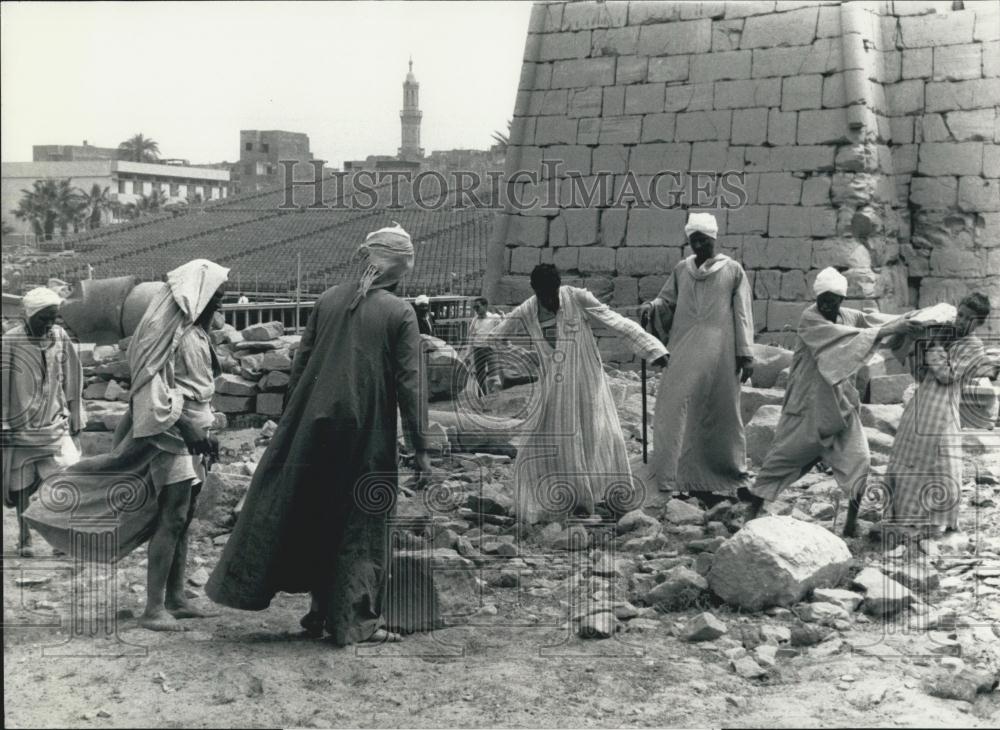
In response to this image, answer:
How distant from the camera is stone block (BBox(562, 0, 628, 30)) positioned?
11.8 metres

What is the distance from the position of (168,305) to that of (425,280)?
1121cm

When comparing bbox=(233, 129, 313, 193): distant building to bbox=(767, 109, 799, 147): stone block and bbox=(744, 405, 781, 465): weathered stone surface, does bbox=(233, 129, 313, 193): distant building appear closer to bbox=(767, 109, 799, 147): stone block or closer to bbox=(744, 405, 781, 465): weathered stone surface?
bbox=(767, 109, 799, 147): stone block

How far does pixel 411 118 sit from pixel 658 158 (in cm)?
976

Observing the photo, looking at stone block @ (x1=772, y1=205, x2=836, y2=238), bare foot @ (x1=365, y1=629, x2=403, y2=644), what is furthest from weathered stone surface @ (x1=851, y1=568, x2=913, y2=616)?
stone block @ (x1=772, y1=205, x2=836, y2=238)

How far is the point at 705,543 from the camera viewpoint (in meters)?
6.32

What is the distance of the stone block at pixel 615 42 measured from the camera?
11695mm

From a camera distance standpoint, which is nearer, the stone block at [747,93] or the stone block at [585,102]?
the stone block at [747,93]

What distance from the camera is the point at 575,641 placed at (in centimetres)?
Result: 512

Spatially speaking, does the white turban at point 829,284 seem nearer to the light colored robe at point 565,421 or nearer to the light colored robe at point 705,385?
the light colored robe at point 705,385

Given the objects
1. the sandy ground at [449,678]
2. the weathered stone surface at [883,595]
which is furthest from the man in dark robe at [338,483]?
the weathered stone surface at [883,595]

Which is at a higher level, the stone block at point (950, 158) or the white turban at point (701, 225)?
the stone block at point (950, 158)

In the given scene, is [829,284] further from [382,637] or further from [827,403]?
[382,637]

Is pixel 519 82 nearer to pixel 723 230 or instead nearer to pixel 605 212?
pixel 605 212

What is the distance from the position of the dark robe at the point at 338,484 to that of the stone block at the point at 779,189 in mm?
6826
